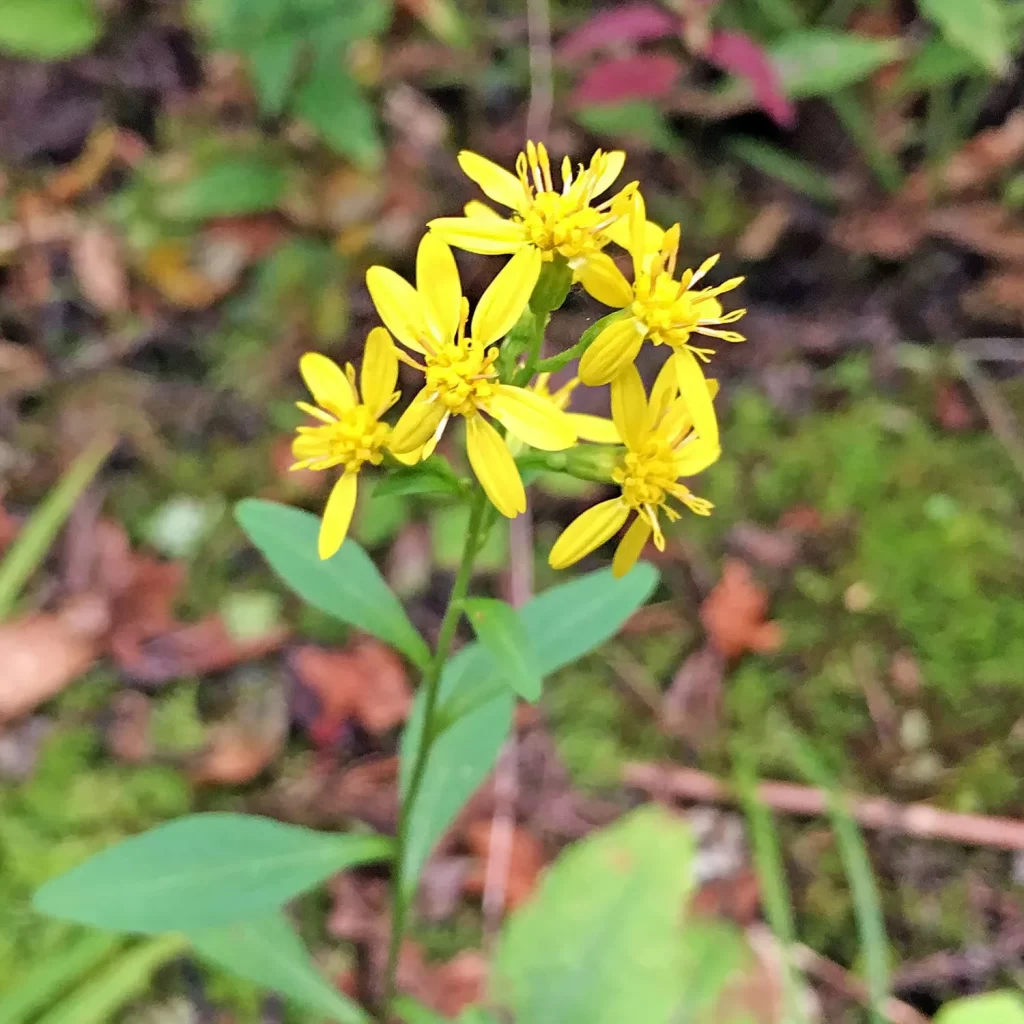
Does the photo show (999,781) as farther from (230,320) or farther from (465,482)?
(230,320)

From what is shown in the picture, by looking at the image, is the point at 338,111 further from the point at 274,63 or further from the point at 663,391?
the point at 663,391

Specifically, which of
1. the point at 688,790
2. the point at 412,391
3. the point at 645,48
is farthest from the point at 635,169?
the point at 688,790

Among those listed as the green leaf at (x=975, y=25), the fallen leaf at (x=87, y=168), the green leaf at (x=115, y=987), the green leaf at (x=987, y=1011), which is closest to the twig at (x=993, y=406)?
the green leaf at (x=975, y=25)

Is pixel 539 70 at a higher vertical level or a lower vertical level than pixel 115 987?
higher

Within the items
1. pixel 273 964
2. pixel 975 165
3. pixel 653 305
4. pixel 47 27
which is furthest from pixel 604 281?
pixel 47 27

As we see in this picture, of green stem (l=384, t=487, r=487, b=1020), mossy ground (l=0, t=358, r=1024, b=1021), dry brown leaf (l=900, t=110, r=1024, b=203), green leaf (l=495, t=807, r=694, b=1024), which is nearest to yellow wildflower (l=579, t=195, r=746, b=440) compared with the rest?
green stem (l=384, t=487, r=487, b=1020)

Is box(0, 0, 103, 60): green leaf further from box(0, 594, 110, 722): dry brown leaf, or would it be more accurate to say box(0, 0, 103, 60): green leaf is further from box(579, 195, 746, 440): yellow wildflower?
box(579, 195, 746, 440): yellow wildflower

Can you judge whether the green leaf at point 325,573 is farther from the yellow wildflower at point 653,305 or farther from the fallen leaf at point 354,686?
the fallen leaf at point 354,686
